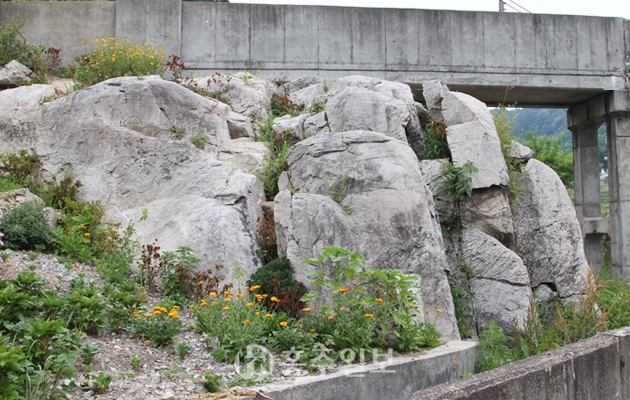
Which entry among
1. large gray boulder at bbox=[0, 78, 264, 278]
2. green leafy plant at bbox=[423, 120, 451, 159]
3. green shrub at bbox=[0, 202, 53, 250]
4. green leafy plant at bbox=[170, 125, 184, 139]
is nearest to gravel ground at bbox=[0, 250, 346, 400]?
green shrub at bbox=[0, 202, 53, 250]

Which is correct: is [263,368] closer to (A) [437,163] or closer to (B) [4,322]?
(B) [4,322]

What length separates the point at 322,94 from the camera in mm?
10359

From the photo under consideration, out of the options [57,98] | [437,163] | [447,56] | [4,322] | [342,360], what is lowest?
[342,360]

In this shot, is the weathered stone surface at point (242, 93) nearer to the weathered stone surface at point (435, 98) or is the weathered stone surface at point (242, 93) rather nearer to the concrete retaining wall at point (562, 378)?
the weathered stone surface at point (435, 98)

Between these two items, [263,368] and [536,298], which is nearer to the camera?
[263,368]

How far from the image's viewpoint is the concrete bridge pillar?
12742 mm

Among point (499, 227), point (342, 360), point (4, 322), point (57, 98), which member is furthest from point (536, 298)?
point (57, 98)

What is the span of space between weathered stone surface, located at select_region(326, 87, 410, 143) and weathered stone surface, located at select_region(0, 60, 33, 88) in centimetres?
572

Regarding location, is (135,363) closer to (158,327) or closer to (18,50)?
(158,327)

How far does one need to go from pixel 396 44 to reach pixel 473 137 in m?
4.34

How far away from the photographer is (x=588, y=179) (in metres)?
14.3

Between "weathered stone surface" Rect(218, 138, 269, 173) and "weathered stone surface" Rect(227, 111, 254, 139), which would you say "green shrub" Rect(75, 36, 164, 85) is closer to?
"weathered stone surface" Rect(227, 111, 254, 139)

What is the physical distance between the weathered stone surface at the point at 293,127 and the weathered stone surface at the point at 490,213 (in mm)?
2793

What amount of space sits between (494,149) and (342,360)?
5.06 m
